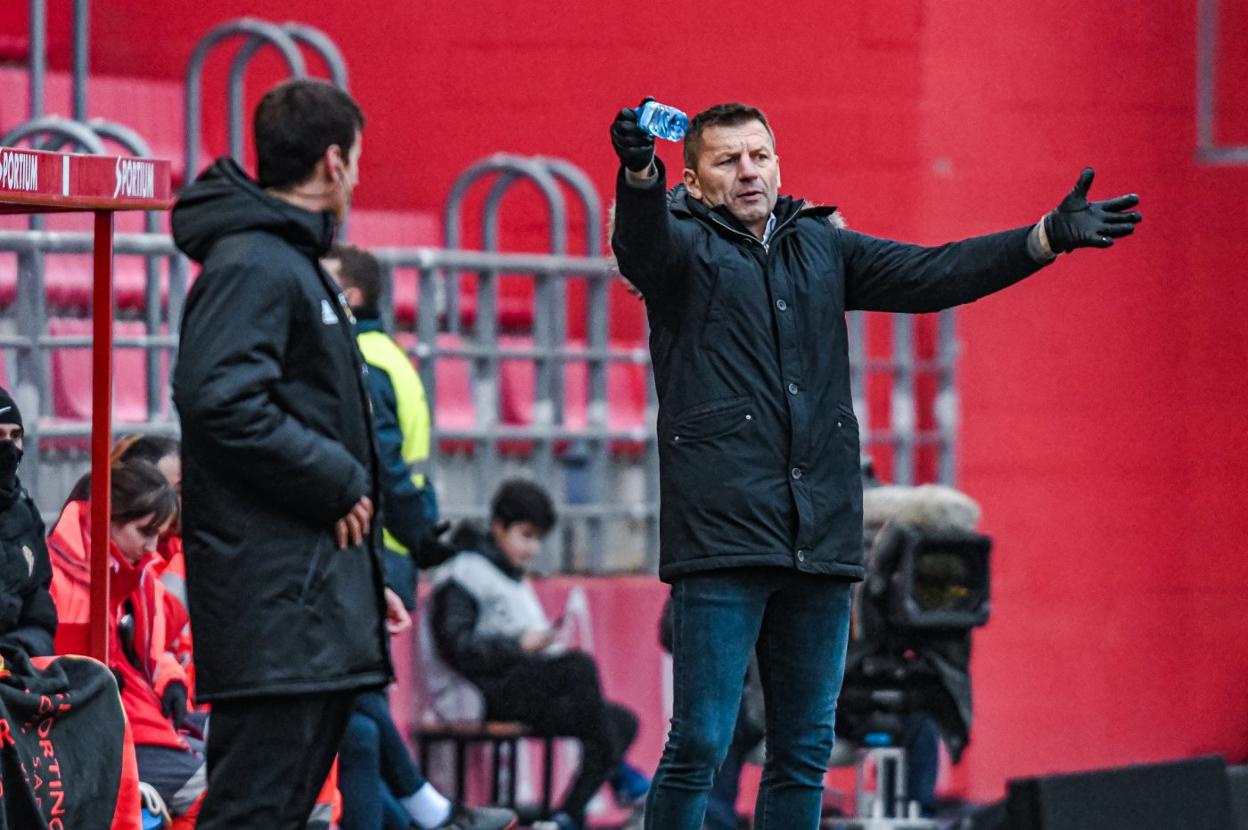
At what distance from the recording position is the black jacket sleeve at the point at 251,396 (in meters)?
3.98

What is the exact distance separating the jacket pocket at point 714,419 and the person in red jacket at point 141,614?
119 centimetres

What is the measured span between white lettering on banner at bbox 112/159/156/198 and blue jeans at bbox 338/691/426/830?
5.48 ft

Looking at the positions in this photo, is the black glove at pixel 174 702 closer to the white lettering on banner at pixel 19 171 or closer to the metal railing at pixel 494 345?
the white lettering on banner at pixel 19 171

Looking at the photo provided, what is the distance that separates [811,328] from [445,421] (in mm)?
3631

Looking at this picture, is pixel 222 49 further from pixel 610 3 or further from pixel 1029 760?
pixel 1029 760

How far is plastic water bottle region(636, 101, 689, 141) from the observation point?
4473 mm

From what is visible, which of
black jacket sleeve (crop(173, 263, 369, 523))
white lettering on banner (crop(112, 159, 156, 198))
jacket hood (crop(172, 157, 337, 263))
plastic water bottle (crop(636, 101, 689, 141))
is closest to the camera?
black jacket sleeve (crop(173, 263, 369, 523))

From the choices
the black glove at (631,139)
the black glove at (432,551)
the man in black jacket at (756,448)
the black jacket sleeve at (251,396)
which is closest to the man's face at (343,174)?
the black jacket sleeve at (251,396)

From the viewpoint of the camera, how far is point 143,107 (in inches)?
381

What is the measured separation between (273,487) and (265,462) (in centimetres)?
5

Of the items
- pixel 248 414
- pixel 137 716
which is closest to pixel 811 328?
pixel 248 414

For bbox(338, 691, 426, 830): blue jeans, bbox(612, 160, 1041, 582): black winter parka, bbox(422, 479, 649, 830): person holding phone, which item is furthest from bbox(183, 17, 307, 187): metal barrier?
bbox(612, 160, 1041, 582): black winter parka

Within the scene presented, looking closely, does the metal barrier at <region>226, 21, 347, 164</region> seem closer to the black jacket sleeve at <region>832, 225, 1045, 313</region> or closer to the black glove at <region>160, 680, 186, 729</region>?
the black glove at <region>160, 680, 186, 729</region>

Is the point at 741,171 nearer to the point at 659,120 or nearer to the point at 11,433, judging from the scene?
the point at 659,120
